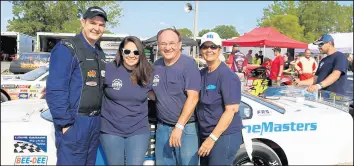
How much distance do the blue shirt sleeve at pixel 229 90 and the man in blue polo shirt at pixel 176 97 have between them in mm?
185

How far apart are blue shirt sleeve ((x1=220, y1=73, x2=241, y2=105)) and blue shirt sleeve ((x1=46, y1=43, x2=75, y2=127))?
107cm

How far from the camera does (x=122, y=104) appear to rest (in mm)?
2402

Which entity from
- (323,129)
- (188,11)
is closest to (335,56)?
(323,129)

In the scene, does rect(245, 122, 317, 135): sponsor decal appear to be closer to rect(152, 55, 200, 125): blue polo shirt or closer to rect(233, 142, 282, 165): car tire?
rect(233, 142, 282, 165): car tire

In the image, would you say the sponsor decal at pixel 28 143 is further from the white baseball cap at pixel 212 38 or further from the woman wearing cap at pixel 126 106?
the white baseball cap at pixel 212 38

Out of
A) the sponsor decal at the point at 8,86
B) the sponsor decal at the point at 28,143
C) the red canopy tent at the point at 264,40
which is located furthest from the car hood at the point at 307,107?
the red canopy tent at the point at 264,40

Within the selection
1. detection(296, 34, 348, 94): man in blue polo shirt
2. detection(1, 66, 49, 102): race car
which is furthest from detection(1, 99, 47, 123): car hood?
detection(296, 34, 348, 94): man in blue polo shirt

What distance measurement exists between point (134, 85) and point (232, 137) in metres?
0.84

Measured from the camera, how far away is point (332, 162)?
11.9ft

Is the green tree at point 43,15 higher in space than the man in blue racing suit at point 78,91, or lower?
higher

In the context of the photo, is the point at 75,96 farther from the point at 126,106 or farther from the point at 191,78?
the point at 191,78

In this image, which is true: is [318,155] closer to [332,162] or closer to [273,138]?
[332,162]

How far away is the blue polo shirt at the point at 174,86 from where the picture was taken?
2.48 m

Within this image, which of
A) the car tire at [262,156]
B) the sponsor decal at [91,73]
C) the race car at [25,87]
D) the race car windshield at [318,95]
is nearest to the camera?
the sponsor decal at [91,73]
